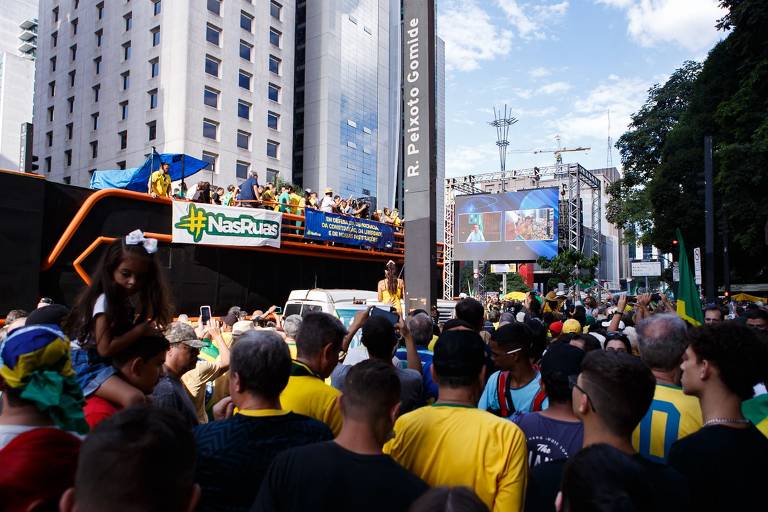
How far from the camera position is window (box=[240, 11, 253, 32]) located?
43188mm

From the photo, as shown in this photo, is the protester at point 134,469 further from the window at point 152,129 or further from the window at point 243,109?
the window at point 243,109

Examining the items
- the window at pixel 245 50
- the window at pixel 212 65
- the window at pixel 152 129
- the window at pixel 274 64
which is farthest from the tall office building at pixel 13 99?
the window at pixel 274 64

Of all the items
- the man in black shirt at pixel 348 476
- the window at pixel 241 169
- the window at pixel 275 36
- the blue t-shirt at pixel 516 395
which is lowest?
the blue t-shirt at pixel 516 395

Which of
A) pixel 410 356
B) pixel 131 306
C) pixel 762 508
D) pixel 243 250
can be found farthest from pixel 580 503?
pixel 243 250

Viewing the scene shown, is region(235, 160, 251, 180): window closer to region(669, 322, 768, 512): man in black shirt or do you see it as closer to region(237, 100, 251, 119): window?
region(237, 100, 251, 119): window

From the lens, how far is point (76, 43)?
149ft

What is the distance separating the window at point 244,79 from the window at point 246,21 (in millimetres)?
3603

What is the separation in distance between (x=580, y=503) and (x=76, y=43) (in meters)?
54.5

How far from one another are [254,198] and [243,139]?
30.2 m

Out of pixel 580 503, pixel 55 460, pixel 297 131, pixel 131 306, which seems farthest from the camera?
pixel 297 131

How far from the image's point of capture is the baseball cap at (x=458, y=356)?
2.59m

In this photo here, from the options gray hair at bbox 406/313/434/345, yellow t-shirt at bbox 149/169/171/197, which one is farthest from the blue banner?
gray hair at bbox 406/313/434/345

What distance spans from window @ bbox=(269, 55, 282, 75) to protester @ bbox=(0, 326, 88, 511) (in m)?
47.1

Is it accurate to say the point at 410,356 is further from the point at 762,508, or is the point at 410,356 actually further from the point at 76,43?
the point at 76,43
